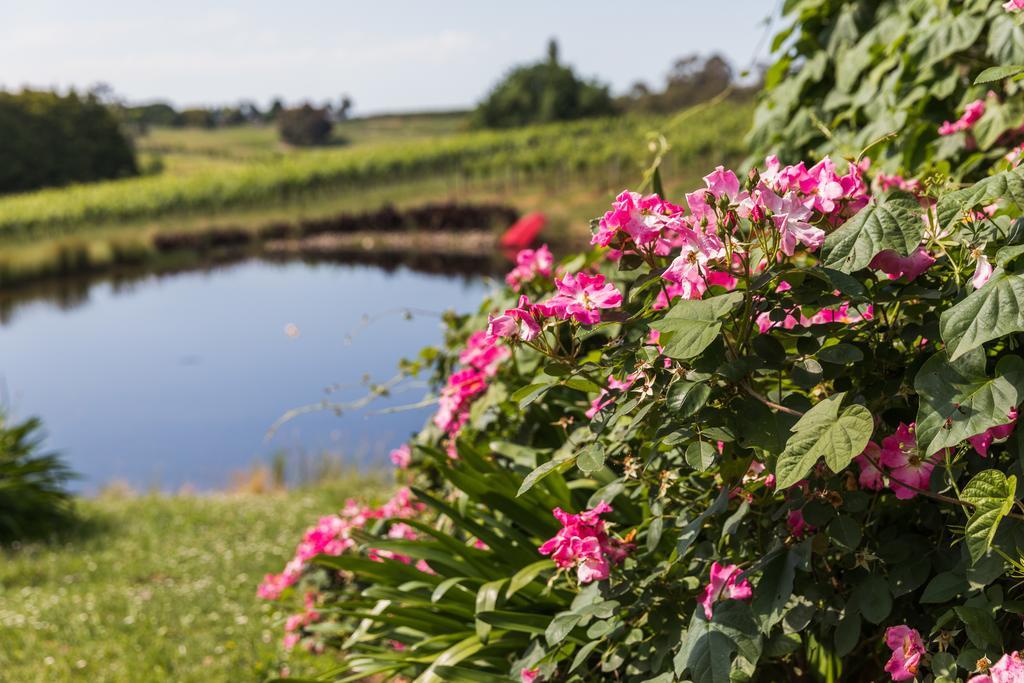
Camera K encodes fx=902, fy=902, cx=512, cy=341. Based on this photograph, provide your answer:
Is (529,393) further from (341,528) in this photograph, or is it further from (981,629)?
(341,528)

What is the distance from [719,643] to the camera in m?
1.30

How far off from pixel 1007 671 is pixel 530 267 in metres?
1.56

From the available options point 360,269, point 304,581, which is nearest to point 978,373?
point 304,581

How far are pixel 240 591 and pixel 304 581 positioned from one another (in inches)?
66.6

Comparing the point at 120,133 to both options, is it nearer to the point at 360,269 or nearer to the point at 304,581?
the point at 360,269

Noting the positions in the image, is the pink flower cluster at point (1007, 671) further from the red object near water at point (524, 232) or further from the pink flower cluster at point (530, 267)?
the red object near water at point (524, 232)

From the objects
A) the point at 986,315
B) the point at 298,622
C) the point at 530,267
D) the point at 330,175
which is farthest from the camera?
the point at 330,175

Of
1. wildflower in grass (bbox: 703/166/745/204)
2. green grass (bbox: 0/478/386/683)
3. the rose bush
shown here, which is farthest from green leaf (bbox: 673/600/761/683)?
green grass (bbox: 0/478/386/683)

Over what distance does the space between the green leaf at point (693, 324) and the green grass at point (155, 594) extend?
2.21m

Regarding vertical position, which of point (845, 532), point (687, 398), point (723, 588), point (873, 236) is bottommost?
point (723, 588)

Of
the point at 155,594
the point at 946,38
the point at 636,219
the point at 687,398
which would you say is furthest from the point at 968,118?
the point at 155,594

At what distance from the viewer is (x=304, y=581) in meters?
2.98

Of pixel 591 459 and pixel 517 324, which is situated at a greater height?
pixel 517 324

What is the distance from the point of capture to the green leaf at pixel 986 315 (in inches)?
39.9
